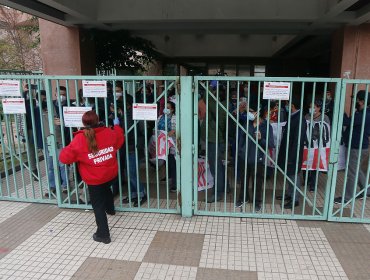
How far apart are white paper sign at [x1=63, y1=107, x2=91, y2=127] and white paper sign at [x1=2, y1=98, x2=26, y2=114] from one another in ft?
2.53

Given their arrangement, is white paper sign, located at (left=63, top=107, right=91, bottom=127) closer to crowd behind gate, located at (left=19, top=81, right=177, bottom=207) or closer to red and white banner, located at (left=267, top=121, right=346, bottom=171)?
crowd behind gate, located at (left=19, top=81, right=177, bottom=207)

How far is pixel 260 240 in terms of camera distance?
12.6 feet

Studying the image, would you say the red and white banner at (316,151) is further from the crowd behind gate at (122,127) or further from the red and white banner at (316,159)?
the crowd behind gate at (122,127)

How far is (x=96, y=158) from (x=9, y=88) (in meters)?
2.07

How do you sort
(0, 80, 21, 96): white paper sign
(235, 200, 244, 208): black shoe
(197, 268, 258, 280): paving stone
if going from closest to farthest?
(197, 268, 258, 280): paving stone
(0, 80, 21, 96): white paper sign
(235, 200, 244, 208): black shoe

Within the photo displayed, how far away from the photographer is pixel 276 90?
156 inches

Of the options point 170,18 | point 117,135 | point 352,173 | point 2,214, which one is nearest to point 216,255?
point 117,135

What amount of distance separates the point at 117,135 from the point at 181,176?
1051 mm

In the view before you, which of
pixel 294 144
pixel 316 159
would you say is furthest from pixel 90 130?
pixel 316 159

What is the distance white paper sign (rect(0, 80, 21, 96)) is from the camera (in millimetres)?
4602

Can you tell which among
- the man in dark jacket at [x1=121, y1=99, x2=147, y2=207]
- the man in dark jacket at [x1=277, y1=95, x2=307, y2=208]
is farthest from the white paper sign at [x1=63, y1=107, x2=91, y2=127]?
the man in dark jacket at [x1=277, y1=95, x2=307, y2=208]

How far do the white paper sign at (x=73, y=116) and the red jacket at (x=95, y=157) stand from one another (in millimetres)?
746

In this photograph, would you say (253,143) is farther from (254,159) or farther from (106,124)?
(106,124)

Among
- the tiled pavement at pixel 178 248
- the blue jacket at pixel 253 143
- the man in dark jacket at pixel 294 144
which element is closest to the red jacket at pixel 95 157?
the tiled pavement at pixel 178 248
